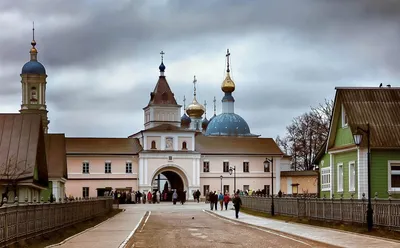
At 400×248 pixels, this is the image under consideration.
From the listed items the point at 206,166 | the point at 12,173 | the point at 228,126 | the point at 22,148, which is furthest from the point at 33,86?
the point at 12,173

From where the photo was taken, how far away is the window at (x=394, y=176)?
38.7m

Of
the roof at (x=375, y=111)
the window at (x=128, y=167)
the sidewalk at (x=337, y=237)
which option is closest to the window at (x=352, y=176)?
the roof at (x=375, y=111)

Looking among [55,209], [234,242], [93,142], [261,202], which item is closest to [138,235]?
[55,209]

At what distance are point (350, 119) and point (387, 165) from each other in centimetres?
300

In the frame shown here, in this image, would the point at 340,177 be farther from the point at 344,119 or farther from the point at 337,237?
the point at 337,237

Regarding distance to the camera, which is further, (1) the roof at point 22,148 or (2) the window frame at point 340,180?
(1) the roof at point 22,148

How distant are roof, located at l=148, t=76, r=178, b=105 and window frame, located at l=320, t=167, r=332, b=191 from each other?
216 feet

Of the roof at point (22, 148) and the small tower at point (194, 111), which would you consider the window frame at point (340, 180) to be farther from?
the small tower at point (194, 111)

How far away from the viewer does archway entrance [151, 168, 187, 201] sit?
340ft

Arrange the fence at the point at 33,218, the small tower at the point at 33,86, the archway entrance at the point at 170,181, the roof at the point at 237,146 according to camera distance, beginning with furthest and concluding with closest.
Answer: the roof at the point at 237,146 → the archway entrance at the point at 170,181 → the small tower at the point at 33,86 → the fence at the point at 33,218

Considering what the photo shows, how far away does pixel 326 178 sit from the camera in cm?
4684

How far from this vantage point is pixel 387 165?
38.8 metres

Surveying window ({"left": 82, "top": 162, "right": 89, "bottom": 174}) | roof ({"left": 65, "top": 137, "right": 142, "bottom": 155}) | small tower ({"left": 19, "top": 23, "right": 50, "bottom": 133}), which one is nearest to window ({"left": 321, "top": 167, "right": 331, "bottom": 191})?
small tower ({"left": 19, "top": 23, "right": 50, "bottom": 133})

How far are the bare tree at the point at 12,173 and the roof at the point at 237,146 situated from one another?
65.4m
